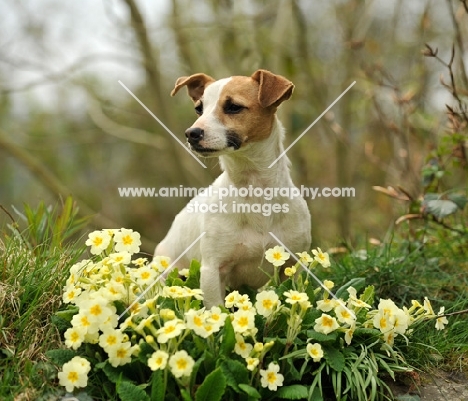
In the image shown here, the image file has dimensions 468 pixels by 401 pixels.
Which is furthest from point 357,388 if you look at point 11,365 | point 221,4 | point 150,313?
point 221,4

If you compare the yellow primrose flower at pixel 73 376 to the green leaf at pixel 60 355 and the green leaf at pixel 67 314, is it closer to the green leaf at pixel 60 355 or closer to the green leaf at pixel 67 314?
the green leaf at pixel 60 355

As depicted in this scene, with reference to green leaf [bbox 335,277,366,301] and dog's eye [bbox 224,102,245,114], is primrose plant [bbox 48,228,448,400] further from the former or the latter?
dog's eye [bbox 224,102,245,114]

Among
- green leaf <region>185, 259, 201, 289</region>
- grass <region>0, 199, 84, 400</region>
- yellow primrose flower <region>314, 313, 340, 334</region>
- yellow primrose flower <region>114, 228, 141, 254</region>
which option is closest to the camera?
grass <region>0, 199, 84, 400</region>

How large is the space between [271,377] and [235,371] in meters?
0.16

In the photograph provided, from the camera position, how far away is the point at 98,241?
2.94m

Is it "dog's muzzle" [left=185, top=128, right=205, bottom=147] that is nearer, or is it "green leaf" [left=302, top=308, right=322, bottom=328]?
"green leaf" [left=302, top=308, right=322, bottom=328]

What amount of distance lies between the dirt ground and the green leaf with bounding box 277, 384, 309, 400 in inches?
19.6

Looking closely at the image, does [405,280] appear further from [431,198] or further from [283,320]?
[283,320]

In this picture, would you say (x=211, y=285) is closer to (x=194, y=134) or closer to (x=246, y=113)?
(x=194, y=134)

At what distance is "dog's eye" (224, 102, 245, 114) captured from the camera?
320cm

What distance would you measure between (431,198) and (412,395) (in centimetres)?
165

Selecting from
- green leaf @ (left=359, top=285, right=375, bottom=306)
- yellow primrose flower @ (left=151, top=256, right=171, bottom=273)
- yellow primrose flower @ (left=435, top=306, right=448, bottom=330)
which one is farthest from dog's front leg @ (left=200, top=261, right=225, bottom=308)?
yellow primrose flower @ (left=435, top=306, right=448, bottom=330)

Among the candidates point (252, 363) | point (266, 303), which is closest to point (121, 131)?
point (266, 303)

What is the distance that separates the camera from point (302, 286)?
2898mm
